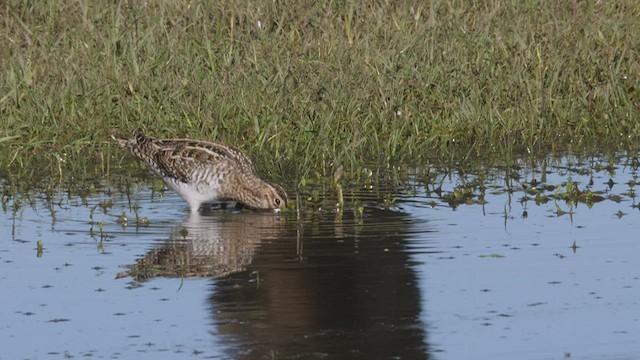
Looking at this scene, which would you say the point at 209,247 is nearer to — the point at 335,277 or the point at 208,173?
the point at 335,277

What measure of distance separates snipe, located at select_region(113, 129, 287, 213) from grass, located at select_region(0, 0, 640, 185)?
34.8 inches

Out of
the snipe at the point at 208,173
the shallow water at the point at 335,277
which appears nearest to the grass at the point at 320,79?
the snipe at the point at 208,173

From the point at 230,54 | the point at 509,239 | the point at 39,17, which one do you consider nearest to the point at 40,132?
the point at 230,54

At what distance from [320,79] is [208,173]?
318cm

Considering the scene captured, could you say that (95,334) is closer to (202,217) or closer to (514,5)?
(202,217)

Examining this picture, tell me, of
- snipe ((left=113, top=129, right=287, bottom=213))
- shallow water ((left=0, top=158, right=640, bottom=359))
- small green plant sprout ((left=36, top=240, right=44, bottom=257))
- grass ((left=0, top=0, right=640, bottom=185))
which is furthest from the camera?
grass ((left=0, top=0, right=640, bottom=185))

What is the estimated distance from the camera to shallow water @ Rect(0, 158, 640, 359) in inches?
310

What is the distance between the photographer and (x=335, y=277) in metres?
9.41

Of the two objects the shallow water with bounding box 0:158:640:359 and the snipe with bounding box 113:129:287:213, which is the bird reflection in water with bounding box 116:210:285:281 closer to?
the shallow water with bounding box 0:158:640:359

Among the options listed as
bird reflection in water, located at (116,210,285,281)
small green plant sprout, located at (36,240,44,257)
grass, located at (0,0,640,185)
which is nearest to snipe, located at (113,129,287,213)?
bird reflection in water, located at (116,210,285,281)

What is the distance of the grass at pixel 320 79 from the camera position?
14.3 metres

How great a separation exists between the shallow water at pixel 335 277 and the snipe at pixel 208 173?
0.16 meters

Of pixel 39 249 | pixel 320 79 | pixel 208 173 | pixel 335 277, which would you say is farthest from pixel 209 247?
pixel 320 79

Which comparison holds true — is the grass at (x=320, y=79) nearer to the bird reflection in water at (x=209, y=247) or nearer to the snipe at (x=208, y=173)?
the snipe at (x=208, y=173)
